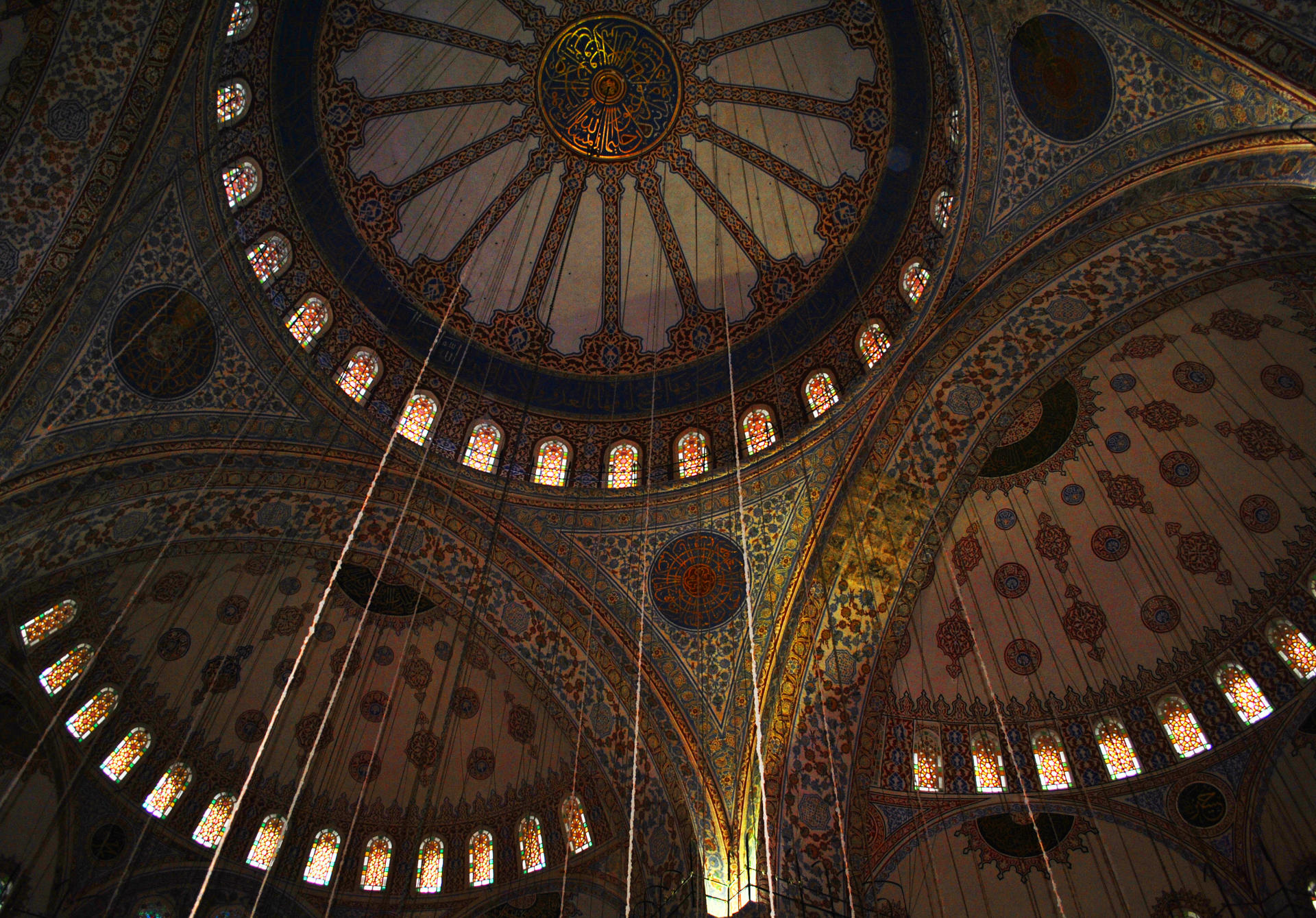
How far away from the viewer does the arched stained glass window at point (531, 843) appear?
11.1m

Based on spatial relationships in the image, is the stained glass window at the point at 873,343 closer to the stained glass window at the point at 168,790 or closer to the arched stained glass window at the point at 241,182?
the arched stained glass window at the point at 241,182

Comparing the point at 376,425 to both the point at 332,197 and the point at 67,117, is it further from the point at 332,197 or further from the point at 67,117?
the point at 67,117

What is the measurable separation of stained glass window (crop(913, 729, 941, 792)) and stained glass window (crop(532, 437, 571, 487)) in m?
5.37

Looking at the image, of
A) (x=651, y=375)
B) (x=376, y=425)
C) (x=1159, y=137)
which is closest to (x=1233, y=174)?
(x=1159, y=137)

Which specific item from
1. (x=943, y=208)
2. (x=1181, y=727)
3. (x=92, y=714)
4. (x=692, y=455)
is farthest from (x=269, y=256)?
(x=1181, y=727)

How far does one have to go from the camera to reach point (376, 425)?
32.2ft

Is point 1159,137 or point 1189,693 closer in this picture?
point 1159,137

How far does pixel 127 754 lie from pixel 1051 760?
1093 cm

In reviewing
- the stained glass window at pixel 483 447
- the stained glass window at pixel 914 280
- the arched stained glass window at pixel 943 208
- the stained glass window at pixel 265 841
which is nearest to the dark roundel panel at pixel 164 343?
the stained glass window at pixel 483 447

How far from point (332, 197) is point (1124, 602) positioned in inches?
419

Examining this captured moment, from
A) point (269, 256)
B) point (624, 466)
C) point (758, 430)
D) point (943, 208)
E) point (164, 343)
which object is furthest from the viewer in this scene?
point (624, 466)

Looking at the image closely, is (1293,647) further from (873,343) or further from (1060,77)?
(1060,77)

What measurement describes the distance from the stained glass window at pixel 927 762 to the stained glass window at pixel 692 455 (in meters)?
4.15

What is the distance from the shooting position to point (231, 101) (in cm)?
866
